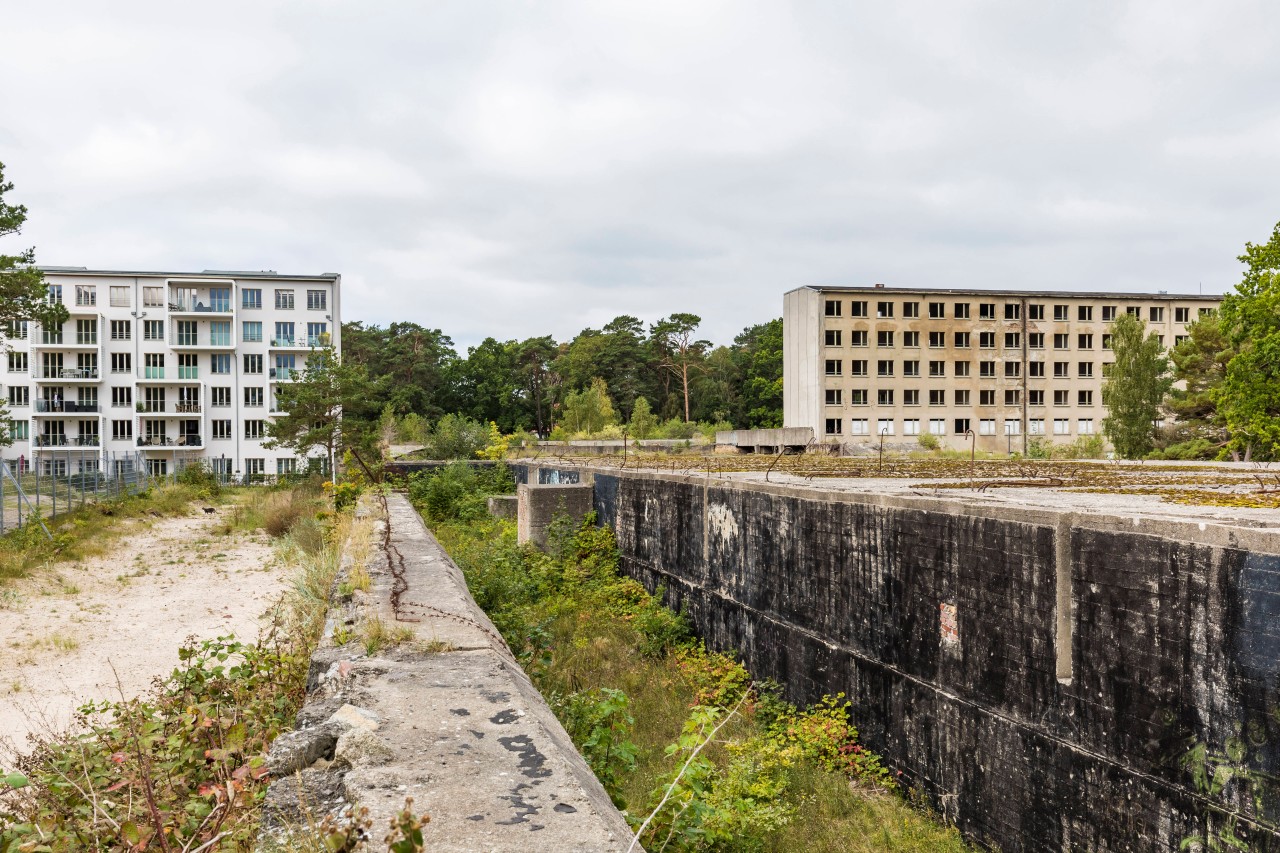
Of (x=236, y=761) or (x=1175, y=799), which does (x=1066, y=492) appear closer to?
(x=1175, y=799)

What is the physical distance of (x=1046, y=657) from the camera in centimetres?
566

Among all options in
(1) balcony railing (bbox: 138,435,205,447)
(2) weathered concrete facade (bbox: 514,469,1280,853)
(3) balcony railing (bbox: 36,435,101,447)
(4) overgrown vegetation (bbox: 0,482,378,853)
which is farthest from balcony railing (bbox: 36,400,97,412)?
(2) weathered concrete facade (bbox: 514,469,1280,853)

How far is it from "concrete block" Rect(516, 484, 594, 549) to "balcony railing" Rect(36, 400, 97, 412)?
48.0 meters

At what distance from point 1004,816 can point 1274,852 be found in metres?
2.11

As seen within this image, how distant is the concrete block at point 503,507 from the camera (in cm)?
2025

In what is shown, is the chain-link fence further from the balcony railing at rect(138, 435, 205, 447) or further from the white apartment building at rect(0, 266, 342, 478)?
the white apartment building at rect(0, 266, 342, 478)

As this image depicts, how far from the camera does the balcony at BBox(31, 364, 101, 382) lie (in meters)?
52.5

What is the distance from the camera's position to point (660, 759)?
7812 mm

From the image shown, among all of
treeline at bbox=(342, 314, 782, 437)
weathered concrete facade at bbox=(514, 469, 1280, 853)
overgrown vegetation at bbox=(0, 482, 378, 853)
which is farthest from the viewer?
treeline at bbox=(342, 314, 782, 437)

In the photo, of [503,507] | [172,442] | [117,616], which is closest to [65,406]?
[172,442]

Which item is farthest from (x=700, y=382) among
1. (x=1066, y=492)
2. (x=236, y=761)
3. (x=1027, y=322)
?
(x=236, y=761)

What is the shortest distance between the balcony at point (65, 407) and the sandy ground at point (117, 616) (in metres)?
35.9

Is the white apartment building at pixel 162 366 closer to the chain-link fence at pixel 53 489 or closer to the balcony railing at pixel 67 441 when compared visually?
the balcony railing at pixel 67 441

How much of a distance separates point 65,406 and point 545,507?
49.7 meters
